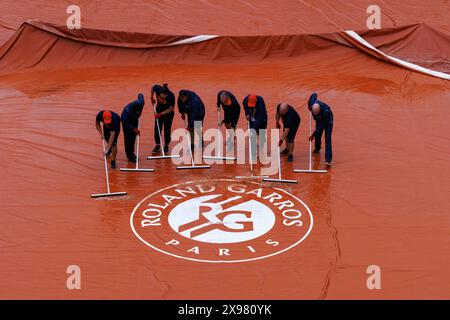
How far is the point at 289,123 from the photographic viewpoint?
336 inches

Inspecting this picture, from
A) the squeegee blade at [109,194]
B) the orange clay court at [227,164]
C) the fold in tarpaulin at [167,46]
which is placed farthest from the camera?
the fold in tarpaulin at [167,46]

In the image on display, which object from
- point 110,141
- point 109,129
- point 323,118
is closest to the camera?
point 110,141

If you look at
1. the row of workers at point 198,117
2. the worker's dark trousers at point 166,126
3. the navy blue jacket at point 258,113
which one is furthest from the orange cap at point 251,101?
the worker's dark trousers at point 166,126

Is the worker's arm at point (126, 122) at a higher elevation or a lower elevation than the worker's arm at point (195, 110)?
lower

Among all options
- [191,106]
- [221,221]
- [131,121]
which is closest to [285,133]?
[191,106]

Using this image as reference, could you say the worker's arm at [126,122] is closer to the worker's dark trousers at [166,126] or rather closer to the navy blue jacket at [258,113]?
the worker's dark trousers at [166,126]

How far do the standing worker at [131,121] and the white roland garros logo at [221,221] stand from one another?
3.48 ft

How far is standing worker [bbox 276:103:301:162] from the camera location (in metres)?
8.39

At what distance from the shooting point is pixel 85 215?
23.9ft

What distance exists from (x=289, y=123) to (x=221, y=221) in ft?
6.91

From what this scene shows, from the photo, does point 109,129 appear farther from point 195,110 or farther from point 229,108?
point 229,108

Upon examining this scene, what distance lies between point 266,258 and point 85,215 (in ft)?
7.91

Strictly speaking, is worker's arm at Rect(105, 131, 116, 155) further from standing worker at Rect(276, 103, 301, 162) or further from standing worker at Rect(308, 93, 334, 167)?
standing worker at Rect(308, 93, 334, 167)

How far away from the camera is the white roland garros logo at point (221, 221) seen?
6629mm
